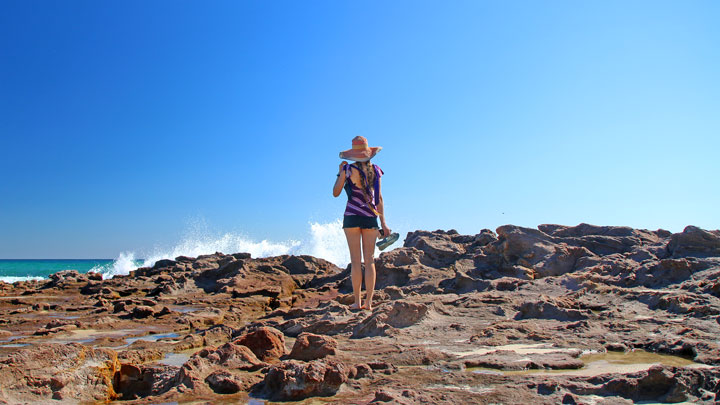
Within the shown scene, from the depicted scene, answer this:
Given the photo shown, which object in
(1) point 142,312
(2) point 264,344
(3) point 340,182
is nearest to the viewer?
(2) point 264,344

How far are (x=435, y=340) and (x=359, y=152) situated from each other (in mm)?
2382

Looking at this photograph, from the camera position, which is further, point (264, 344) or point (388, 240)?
point (388, 240)

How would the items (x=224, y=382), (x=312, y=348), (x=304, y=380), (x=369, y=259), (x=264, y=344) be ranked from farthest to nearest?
(x=369, y=259)
(x=264, y=344)
(x=312, y=348)
(x=224, y=382)
(x=304, y=380)

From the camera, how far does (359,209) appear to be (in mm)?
5410

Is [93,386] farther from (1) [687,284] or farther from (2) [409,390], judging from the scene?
(1) [687,284]

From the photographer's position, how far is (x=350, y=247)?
18.1ft

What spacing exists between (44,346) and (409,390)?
2202mm

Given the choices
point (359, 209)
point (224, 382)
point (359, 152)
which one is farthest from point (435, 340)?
point (359, 152)

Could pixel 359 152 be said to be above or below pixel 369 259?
above

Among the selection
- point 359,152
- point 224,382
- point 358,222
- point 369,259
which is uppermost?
point 359,152

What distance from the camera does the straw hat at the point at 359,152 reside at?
214 inches

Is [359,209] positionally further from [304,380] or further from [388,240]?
[304,380]

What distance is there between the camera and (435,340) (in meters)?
3.76

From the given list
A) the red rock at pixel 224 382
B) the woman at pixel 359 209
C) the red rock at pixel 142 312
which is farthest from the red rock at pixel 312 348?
the red rock at pixel 142 312
